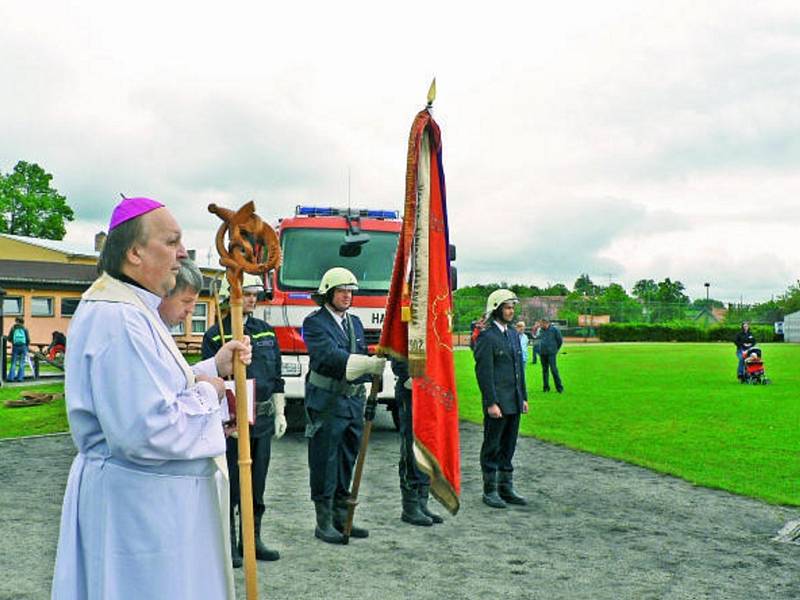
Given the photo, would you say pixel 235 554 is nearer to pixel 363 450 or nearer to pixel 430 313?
pixel 363 450

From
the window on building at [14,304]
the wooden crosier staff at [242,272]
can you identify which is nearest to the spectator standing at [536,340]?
the wooden crosier staff at [242,272]

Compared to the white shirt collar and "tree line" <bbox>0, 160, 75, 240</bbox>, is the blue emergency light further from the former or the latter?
"tree line" <bbox>0, 160, 75, 240</bbox>

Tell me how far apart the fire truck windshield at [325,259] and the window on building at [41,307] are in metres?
28.7

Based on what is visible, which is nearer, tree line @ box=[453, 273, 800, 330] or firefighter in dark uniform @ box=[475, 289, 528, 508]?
firefighter in dark uniform @ box=[475, 289, 528, 508]

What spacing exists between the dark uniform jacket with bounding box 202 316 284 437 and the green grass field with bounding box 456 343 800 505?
4321 millimetres

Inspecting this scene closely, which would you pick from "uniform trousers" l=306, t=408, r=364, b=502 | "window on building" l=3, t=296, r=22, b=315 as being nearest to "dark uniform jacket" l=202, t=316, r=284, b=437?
"uniform trousers" l=306, t=408, r=364, b=502

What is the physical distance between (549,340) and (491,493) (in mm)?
12322

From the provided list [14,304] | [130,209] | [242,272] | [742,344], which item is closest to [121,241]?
[130,209]

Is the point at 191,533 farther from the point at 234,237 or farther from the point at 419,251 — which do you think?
the point at 419,251

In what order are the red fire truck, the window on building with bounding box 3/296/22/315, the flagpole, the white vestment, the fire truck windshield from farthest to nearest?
the window on building with bounding box 3/296/22/315 < the fire truck windshield < the red fire truck < the flagpole < the white vestment

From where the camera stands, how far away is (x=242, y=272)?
143 inches

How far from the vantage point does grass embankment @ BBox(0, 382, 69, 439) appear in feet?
44.8

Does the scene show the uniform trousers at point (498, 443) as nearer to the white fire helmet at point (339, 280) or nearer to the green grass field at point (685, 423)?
the green grass field at point (685, 423)

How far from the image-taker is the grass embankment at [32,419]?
44.8 feet
